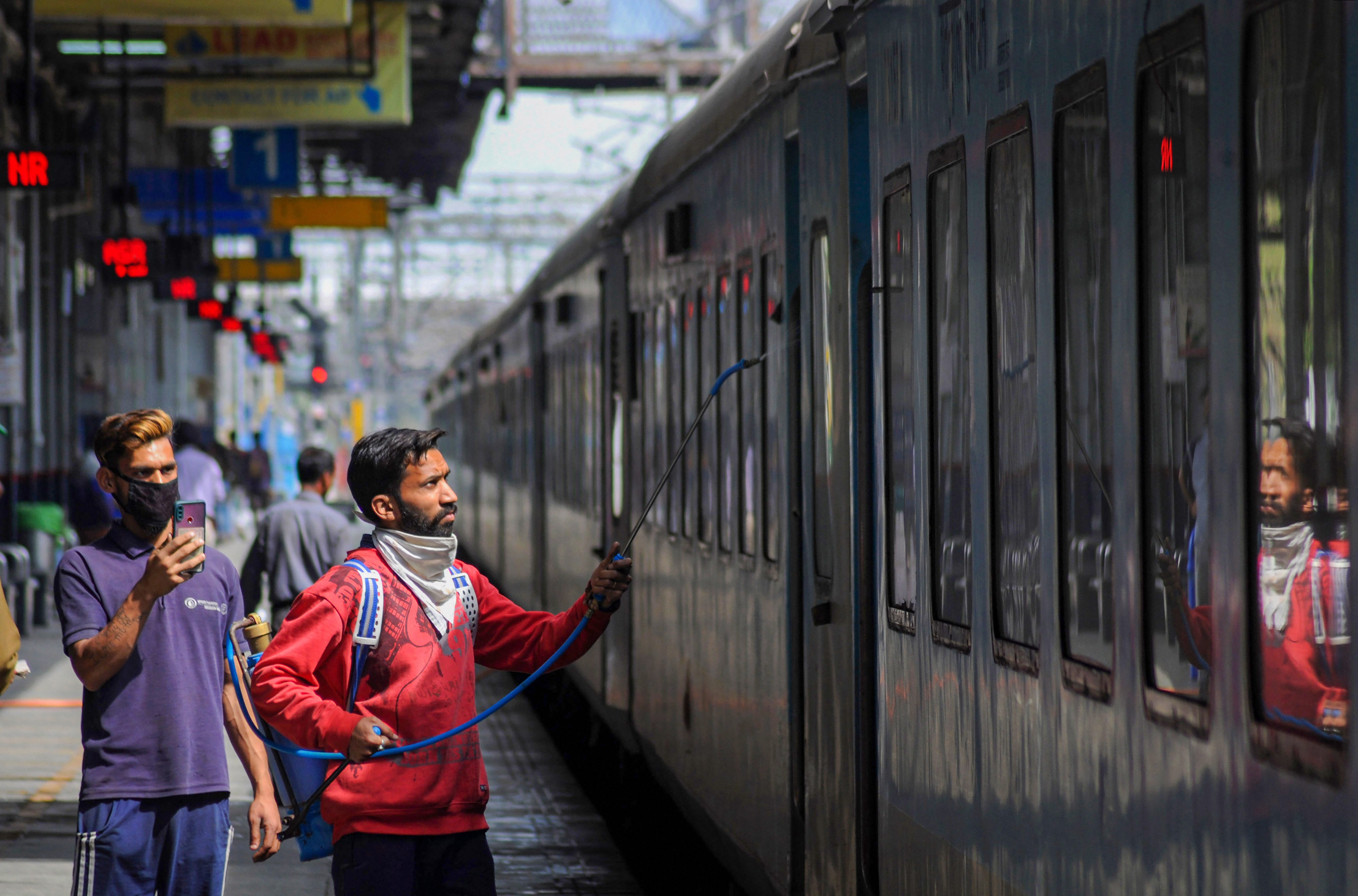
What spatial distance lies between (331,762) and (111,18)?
1163cm

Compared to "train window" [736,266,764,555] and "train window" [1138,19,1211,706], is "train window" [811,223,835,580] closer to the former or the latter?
"train window" [736,266,764,555]

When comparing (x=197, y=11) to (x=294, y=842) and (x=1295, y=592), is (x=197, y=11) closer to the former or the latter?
(x=294, y=842)

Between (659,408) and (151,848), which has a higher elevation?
(659,408)

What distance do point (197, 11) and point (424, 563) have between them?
36.8 ft

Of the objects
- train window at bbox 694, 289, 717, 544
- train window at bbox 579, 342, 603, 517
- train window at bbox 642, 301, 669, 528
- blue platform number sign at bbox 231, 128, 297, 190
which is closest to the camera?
train window at bbox 694, 289, 717, 544

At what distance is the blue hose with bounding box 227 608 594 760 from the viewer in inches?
165

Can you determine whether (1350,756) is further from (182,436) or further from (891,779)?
(182,436)

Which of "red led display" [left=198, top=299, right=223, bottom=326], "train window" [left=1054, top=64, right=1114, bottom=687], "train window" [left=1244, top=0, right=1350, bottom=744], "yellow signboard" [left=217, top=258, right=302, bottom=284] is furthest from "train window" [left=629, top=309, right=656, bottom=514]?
"yellow signboard" [left=217, top=258, right=302, bottom=284]

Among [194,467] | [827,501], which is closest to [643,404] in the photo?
[827,501]

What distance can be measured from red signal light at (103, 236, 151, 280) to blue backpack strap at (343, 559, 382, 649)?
17.2 m

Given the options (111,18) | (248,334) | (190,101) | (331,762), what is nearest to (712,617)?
(331,762)

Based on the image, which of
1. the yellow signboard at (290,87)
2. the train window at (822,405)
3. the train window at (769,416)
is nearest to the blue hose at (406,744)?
the train window at (822,405)

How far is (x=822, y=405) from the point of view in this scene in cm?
573

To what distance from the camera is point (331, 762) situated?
4.48 metres
